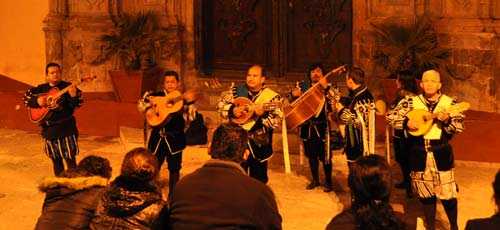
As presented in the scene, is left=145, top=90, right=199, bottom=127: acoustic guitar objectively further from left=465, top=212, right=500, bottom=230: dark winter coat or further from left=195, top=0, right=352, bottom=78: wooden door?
left=195, top=0, right=352, bottom=78: wooden door

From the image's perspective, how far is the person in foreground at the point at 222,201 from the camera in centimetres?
496

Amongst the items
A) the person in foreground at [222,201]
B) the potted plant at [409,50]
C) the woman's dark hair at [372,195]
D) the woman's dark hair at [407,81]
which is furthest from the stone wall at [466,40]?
the woman's dark hair at [372,195]

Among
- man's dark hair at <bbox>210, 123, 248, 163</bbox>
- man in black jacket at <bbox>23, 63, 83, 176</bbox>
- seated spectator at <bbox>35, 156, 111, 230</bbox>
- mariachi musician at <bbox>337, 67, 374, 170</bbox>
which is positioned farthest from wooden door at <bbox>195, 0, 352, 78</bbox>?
seated spectator at <bbox>35, 156, 111, 230</bbox>

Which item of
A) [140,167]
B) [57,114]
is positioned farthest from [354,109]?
[140,167]

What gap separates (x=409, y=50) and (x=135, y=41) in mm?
3835

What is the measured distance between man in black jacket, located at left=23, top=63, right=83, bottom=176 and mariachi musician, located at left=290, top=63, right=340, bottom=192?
7.43ft

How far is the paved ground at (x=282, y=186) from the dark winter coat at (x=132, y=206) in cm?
323

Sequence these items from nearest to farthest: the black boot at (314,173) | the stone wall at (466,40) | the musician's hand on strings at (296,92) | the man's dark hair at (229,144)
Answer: the man's dark hair at (229,144), the musician's hand on strings at (296,92), the black boot at (314,173), the stone wall at (466,40)

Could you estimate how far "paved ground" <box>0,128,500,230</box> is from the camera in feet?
28.7

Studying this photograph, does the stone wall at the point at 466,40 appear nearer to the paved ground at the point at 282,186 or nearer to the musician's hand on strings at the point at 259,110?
the paved ground at the point at 282,186

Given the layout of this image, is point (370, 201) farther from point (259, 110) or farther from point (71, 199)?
point (259, 110)

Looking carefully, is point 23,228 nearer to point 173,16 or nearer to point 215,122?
point 215,122

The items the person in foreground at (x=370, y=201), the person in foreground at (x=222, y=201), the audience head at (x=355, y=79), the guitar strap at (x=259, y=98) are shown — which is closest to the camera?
the person in foreground at (x=370, y=201)

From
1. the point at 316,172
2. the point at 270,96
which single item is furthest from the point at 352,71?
the point at 316,172
